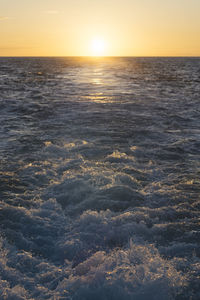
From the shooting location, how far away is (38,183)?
302 inches

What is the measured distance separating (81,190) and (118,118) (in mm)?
9813

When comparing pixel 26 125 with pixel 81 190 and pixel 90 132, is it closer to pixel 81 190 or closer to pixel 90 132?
pixel 90 132

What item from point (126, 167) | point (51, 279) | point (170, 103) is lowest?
point (51, 279)

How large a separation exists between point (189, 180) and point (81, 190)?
3509 mm

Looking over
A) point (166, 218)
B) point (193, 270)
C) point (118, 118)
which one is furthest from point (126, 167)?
point (118, 118)

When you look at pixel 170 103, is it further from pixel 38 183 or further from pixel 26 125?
pixel 38 183

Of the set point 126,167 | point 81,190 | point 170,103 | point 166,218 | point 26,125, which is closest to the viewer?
point 166,218

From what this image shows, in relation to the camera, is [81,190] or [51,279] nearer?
[51,279]

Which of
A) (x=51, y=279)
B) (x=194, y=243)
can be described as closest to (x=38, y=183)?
(x=51, y=279)

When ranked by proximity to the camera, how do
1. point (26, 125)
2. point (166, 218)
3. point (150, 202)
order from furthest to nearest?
1. point (26, 125)
2. point (150, 202)
3. point (166, 218)

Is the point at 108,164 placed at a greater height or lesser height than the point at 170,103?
lesser

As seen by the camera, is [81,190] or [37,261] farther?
[81,190]

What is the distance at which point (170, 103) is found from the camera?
2159 cm

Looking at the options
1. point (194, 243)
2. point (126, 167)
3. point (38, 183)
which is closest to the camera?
point (194, 243)
